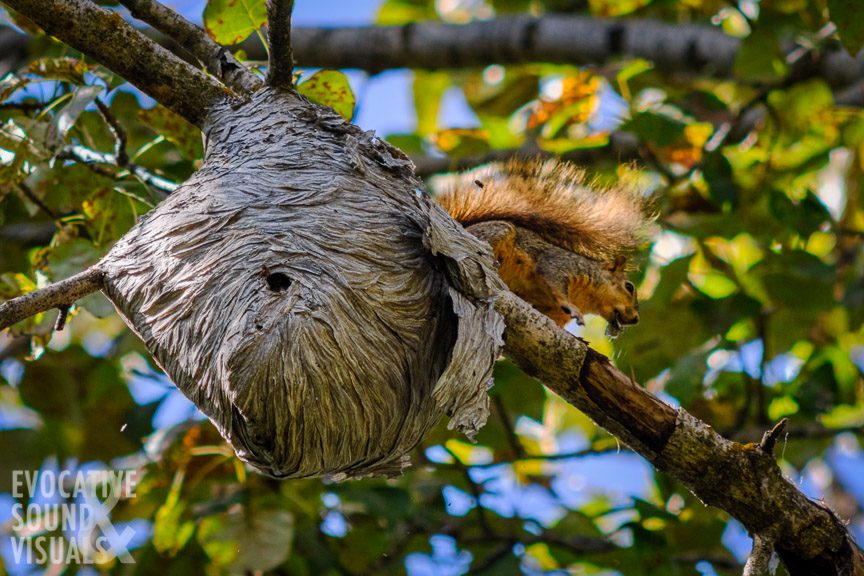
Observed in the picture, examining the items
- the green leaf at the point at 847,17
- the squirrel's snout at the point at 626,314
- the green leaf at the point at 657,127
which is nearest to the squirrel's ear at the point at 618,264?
the squirrel's snout at the point at 626,314

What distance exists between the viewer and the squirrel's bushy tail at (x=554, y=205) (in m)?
2.94

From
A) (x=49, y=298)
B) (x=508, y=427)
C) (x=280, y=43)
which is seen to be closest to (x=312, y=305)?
(x=49, y=298)

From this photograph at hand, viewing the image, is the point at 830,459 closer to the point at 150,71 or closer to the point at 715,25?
the point at 715,25

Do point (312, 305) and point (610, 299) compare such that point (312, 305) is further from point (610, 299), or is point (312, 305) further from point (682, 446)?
point (610, 299)

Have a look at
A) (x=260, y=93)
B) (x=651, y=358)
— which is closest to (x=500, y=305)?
(x=260, y=93)

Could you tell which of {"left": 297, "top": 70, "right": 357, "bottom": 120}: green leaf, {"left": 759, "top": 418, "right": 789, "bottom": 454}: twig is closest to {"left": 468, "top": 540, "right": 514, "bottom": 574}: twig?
{"left": 759, "top": 418, "right": 789, "bottom": 454}: twig

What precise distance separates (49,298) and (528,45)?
11.9 feet

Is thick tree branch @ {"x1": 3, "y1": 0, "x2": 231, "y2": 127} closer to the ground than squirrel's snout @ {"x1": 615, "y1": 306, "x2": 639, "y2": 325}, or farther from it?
farther from it

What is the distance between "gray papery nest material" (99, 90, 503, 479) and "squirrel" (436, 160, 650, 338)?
0.67 meters

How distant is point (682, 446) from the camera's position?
2.17 metres

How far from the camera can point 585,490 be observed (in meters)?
5.66

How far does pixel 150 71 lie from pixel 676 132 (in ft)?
6.73

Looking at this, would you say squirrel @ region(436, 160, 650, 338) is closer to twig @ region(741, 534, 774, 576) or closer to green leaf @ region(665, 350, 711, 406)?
green leaf @ region(665, 350, 711, 406)

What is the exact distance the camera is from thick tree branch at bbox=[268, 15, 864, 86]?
4.93m
